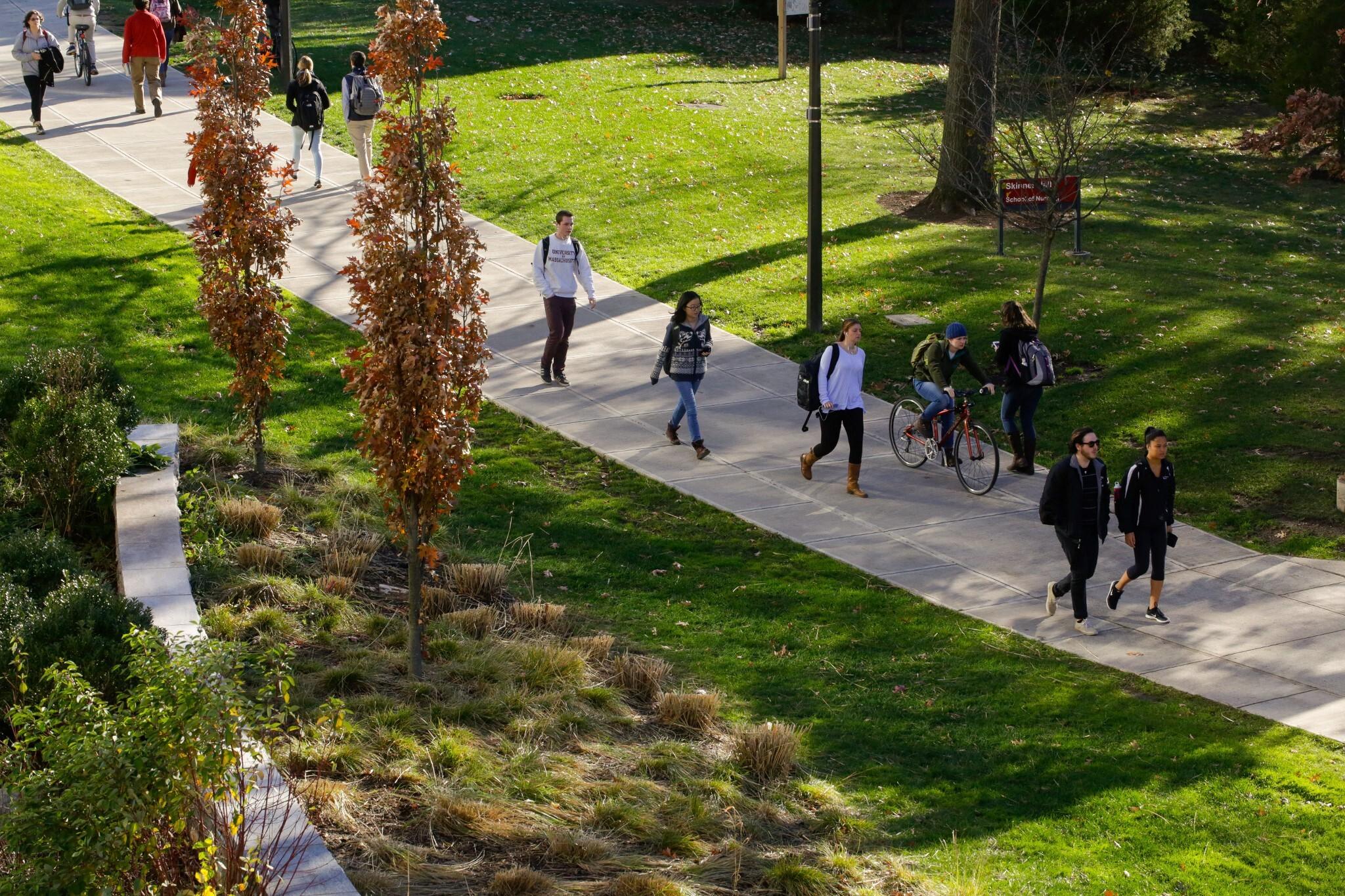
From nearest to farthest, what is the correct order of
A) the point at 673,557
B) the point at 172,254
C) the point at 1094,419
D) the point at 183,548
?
1. the point at 183,548
2. the point at 673,557
3. the point at 1094,419
4. the point at 172,254

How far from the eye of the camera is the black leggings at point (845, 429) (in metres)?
12.4

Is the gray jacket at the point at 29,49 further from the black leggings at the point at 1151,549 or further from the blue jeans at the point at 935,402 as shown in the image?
the black leggings at the point at 1151,549

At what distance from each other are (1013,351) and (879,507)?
2.04 meters

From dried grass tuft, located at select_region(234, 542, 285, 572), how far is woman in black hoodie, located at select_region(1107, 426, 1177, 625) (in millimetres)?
6080

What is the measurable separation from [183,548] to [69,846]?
457 centimetres

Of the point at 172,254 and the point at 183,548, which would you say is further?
the point at 172,254

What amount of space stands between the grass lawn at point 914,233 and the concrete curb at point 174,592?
8.21 m

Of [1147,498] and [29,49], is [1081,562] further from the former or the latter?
[29,49]

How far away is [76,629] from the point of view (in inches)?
271

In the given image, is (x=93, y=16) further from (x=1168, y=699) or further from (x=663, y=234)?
(x=1168, y=699)

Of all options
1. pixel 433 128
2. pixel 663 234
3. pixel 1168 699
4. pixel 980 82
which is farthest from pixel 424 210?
pixel 980 82

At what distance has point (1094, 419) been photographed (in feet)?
47.4

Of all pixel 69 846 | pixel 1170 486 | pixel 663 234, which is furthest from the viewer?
pixel 663 234

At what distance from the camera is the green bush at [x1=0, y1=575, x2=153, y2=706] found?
21.9ft
